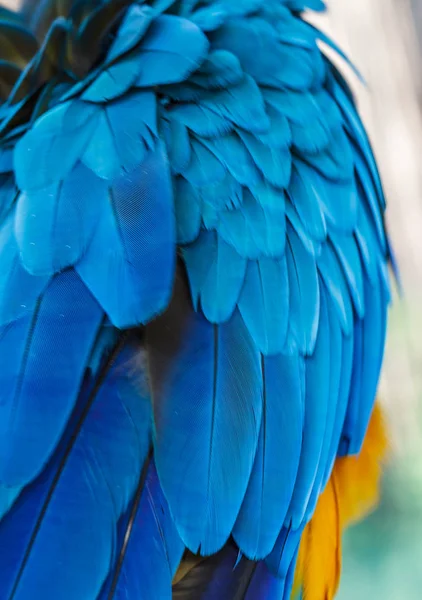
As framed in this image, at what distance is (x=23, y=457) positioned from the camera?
33cm

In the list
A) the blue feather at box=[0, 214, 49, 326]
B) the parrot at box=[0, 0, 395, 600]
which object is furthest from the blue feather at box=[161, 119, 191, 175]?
the blue feather at box=[0, 214, 49, 326]

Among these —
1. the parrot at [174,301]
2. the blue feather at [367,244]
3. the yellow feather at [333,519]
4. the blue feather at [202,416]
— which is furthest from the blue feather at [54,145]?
the yellow feather at [333,519]

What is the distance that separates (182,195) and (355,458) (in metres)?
0.29

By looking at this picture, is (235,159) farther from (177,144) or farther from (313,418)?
(313,418)

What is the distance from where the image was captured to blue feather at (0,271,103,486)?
0.33m

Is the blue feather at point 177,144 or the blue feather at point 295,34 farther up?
the blue feather at point 295,34

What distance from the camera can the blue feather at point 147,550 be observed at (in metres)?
0.33

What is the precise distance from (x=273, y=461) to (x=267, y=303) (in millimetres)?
96

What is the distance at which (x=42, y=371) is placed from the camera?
342 mm

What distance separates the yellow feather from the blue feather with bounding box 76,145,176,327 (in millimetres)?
248

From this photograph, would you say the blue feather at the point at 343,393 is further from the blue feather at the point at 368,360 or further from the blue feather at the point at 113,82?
the blue feather at the point at 113,82

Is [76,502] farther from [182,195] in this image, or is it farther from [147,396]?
[182,195]

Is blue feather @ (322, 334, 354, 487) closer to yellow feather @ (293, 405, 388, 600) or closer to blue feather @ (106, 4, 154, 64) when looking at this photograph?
yellow feather @ (293, 405, 388, 600)

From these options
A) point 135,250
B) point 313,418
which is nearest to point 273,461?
point 313,418
